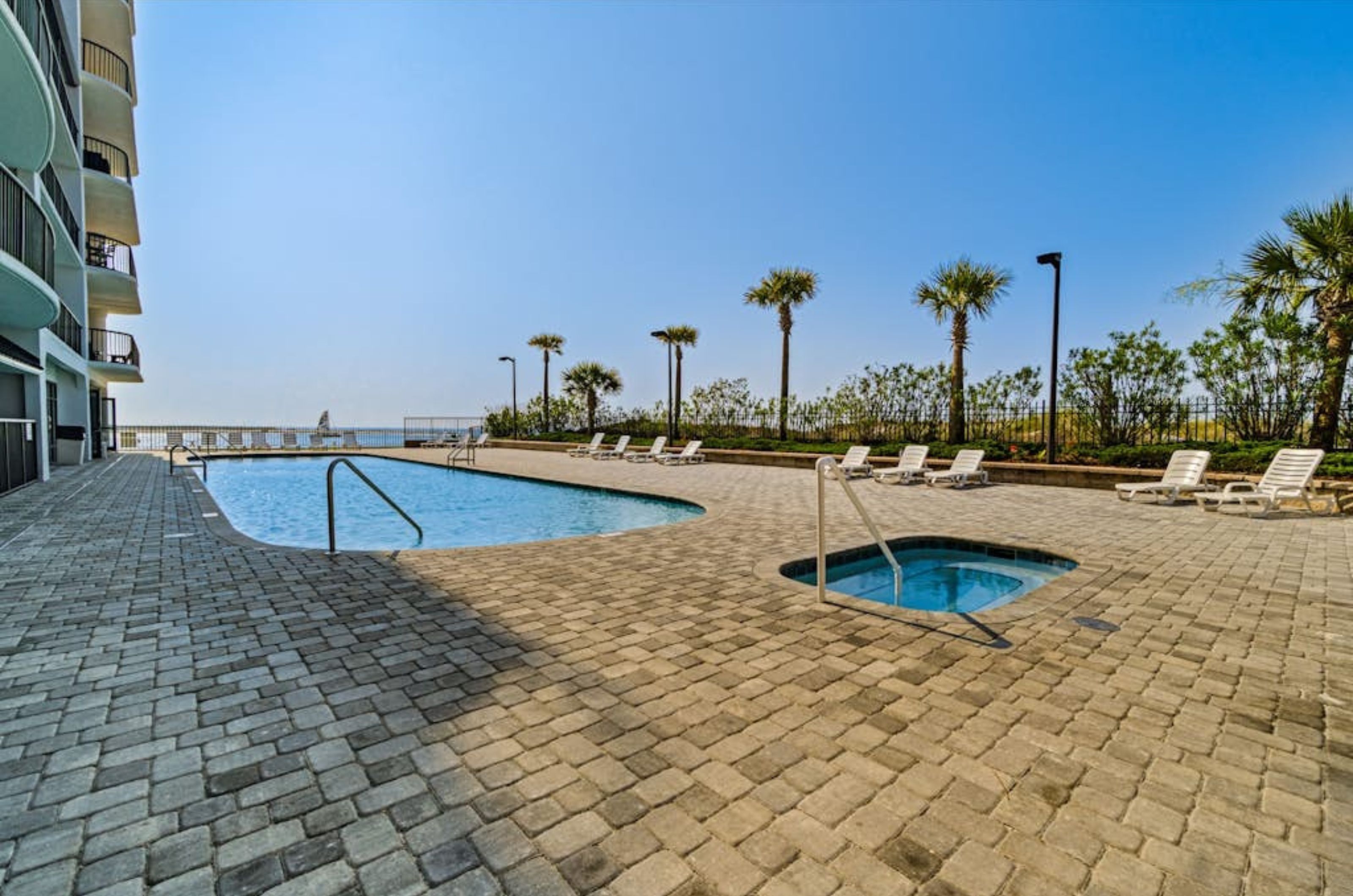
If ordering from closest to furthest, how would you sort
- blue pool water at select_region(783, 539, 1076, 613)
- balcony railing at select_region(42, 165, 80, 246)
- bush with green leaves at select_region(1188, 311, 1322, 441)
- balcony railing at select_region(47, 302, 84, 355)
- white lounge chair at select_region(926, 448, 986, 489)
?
blue pool water at select_region(783, 539, 1076, 613) < bush with green leaves at select_region(1188, 311, 1322, 441) < white lounge chair at select_region(926, 448, 986, 489) < balcony railing at select_region(42, 165, 80, 246) < balcony railing at select_region(47, 302, 84, 355)

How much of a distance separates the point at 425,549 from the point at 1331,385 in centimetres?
1540

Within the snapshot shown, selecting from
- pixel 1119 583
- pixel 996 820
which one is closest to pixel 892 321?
pixel 1119 583

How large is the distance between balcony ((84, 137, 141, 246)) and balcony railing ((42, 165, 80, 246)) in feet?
6.84

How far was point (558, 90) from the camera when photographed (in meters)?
13.7

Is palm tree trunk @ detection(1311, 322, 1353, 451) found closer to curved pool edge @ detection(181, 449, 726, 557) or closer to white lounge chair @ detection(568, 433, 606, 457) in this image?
curved pool edge @ detection(181, 449, 726, 557)

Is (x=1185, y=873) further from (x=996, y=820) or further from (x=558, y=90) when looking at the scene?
(x=558, y=90)

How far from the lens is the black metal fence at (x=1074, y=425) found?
11.5 m

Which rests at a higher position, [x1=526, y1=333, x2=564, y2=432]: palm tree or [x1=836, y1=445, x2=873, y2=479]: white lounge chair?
[x1=526, y1=333, x2=564, y2=432]: palm tree

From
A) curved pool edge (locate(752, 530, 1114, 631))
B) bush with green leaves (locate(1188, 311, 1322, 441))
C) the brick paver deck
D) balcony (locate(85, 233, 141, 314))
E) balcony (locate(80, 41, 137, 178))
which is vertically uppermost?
balcony (locate(80, 41, 137, 178))

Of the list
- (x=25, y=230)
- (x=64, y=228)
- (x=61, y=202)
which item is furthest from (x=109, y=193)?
(x=25, y=230)

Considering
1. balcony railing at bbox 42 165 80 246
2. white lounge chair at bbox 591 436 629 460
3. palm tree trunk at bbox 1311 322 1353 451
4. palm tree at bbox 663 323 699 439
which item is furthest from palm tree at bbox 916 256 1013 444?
balcony railing at bbox 42 165 80 246

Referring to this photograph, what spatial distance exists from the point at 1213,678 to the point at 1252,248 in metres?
13.7

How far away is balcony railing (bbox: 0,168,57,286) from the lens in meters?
8.04

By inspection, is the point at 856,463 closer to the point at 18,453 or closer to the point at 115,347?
the point at 18,453
